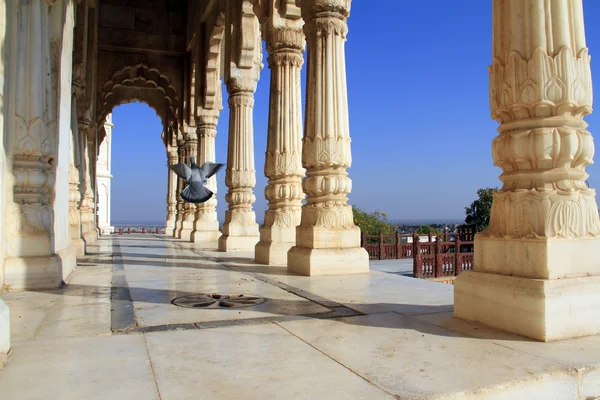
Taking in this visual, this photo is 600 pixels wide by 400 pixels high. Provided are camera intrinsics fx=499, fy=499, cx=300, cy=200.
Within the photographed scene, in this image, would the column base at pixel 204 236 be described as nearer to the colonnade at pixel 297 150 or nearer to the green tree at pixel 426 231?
the colonnade at pixel 297 150

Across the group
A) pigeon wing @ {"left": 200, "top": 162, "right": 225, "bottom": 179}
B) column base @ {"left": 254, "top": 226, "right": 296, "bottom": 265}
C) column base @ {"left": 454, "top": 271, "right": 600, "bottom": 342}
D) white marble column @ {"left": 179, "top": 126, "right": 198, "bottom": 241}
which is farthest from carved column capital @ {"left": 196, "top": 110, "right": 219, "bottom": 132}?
column base @ {"left": 454, "top": 271, "right": 600, "bottom": 342}

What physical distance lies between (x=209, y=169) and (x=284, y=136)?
260 inches

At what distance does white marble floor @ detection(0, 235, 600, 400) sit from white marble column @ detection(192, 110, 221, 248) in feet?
37.8

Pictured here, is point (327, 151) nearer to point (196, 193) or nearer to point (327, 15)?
point (327, 15)

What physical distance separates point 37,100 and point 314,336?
4.20 metres

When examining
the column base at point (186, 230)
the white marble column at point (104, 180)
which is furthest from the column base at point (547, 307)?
the white marble column at point (104, 180)

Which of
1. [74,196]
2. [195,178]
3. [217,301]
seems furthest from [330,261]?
[195,178]

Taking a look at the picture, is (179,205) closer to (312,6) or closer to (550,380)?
(312,6)

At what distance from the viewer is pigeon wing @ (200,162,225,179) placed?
1473 centimetres

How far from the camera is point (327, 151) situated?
22.5 ft

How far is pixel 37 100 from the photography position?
545 centimetres

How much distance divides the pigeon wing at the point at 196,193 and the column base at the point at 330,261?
7.79 meters

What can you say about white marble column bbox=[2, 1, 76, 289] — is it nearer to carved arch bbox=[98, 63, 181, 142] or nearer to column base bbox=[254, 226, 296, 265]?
column base bbox=[254, 226, 296, 265]

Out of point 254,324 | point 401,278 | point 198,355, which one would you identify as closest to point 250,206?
point 401,278
